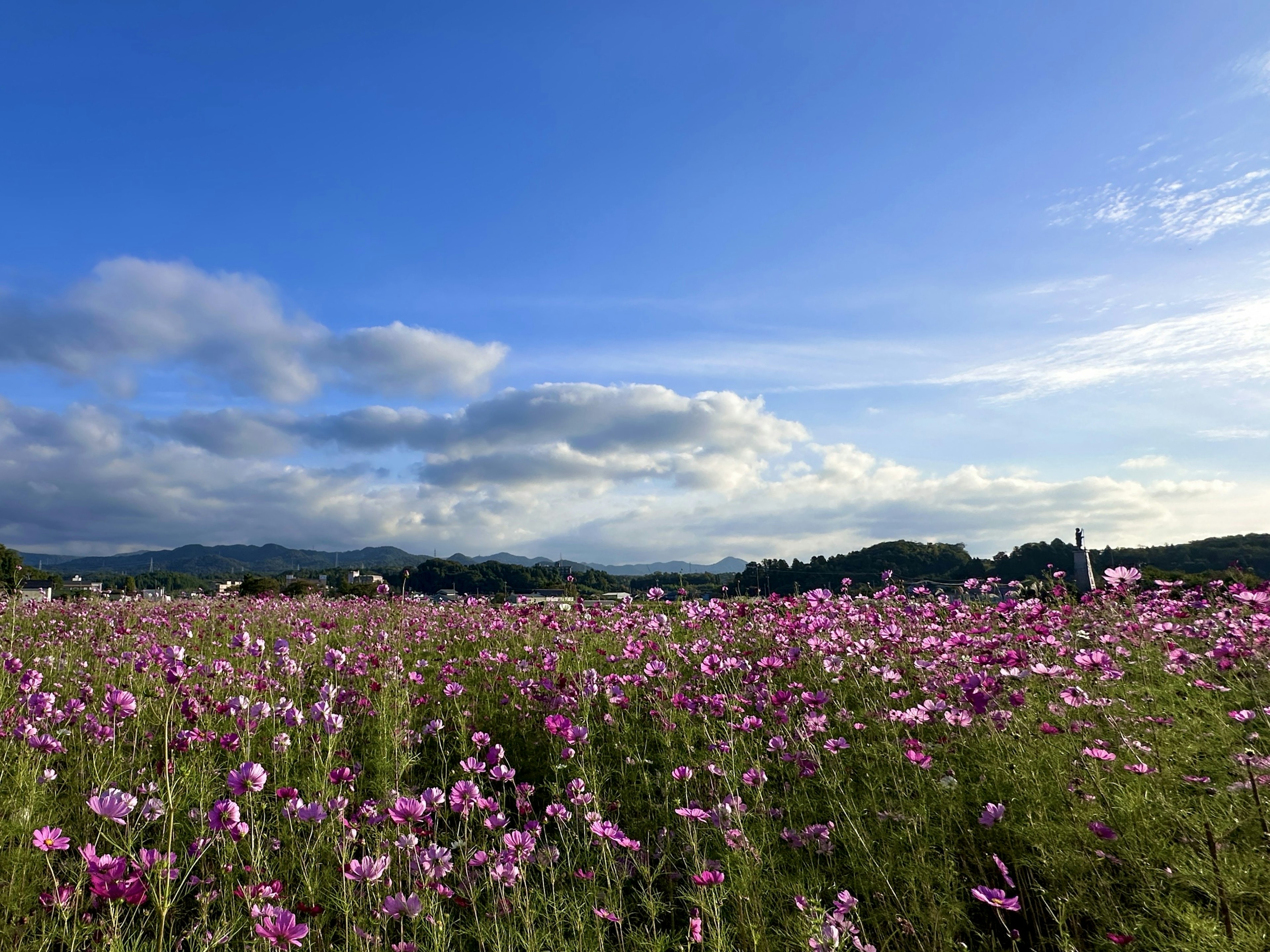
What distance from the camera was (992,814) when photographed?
3.15 meters

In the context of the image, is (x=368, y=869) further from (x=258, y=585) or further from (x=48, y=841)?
(x=258, y=585)

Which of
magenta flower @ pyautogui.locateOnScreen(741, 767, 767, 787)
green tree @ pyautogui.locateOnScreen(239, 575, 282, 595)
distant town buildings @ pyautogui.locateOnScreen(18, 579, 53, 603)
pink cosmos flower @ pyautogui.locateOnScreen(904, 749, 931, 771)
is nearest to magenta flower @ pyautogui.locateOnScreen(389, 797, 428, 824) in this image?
magenta flower @ pyautogui.locateOnScreen(741, 767, 767, 787)

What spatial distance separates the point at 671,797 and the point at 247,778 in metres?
2.51

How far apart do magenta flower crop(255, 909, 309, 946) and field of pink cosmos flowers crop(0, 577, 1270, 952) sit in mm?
11

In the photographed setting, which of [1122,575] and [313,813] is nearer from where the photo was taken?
[313,813]

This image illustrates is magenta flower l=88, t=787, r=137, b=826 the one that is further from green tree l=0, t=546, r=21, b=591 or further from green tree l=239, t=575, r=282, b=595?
green tree l=0, t=546, r=21, b=591

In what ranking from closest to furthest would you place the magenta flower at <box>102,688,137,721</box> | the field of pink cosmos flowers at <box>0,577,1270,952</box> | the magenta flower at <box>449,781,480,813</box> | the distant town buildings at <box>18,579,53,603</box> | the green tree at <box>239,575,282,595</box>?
the field of pink cosmos flowers at <box>0,577,1270,952</box> → the magenta flower at <box>449,781,480,813</box> → the magenta flower at <box>102,688,137,721</box> → the distant town buildings at <box>18,579,53,603</box> → the green tree at <box>239,575,282,595</box>

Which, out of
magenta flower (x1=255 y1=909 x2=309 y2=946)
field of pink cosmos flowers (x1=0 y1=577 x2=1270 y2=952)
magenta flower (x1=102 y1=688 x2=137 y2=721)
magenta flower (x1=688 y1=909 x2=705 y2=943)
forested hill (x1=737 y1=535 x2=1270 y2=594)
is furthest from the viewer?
forested hill (x1=737 y1=535 x2=1270 y2=594)

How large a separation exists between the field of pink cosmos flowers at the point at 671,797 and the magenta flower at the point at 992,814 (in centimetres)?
2

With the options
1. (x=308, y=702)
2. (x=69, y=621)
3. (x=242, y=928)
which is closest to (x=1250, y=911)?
(x=242, y=928)

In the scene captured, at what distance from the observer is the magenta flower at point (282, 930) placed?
225cm

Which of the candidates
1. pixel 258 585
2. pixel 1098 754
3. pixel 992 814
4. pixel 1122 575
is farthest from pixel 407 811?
pixel 258 585

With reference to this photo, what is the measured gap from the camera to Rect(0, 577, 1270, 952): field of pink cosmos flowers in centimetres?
280

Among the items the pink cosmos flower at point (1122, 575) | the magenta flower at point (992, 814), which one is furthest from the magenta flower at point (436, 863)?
the pink cosmos flower at point (1122, 575)
